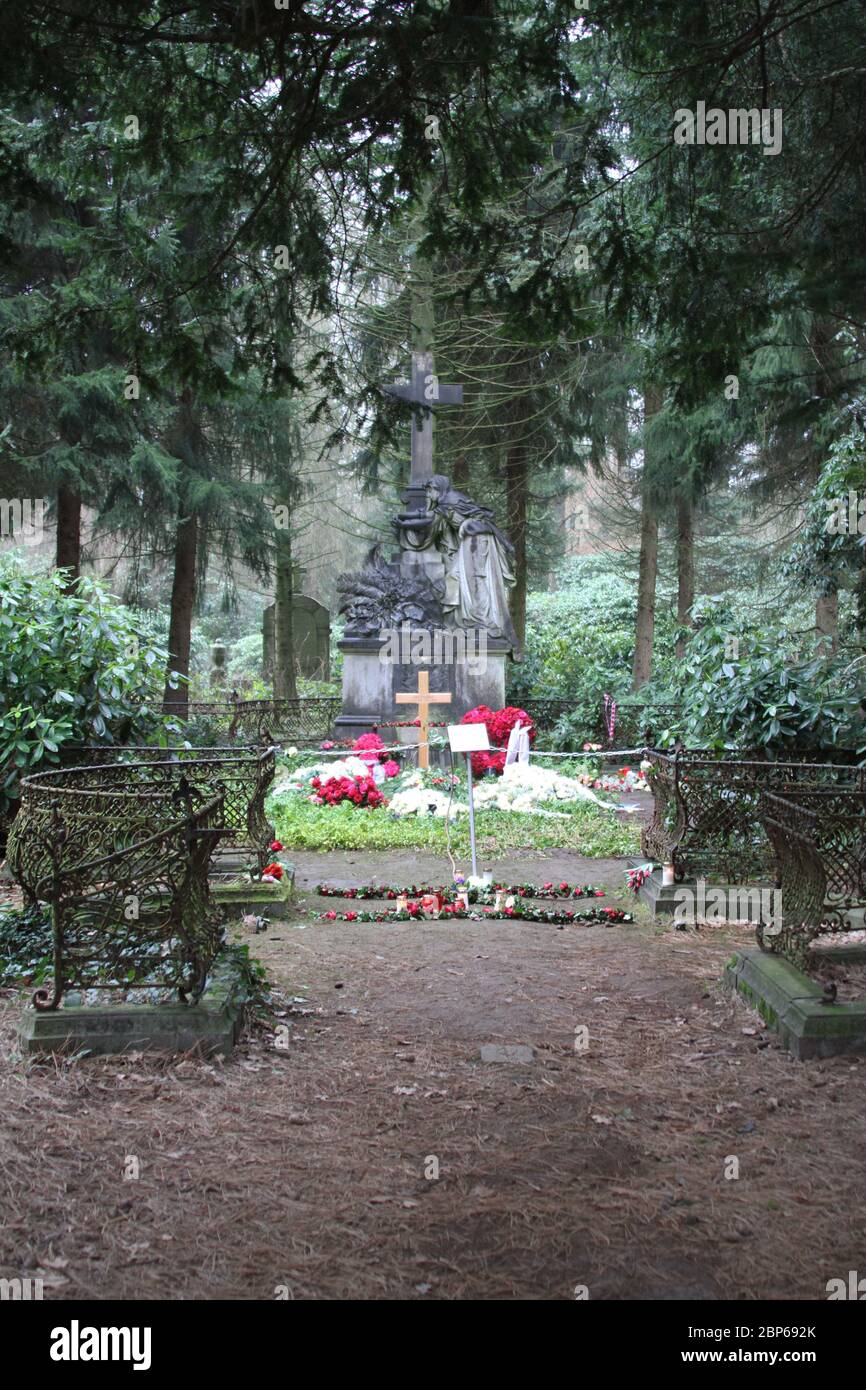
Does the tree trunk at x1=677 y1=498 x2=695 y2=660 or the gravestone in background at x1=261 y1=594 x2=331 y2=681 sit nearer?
the tree trunk at x1=677 y1=498 x2=695 y2=660

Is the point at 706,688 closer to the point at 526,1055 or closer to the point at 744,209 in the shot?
the point at 744,209

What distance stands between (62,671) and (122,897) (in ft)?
12.4

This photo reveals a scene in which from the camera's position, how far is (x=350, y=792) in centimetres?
1195

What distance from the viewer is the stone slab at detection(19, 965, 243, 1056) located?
439 cm

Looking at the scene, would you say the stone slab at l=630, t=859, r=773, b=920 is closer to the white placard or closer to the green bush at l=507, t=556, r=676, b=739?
the white placard

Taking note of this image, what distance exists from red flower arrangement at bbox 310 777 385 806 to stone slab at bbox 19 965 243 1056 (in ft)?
24.0

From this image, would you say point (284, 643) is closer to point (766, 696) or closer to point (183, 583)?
point (183, 583)

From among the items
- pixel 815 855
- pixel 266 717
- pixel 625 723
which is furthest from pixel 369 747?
pixel 815 855

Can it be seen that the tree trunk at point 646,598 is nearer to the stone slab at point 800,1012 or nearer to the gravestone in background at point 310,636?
the gravestone in background at point 310,636

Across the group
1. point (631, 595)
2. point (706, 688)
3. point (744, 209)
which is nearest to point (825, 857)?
point (706, 688)

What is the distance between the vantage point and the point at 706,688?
8633 millimetres

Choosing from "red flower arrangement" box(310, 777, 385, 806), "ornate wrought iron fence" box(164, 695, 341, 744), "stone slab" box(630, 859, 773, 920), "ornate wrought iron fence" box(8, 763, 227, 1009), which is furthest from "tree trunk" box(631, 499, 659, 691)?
"ornate wrought iron fence" box(8, 763, 227, 1009)

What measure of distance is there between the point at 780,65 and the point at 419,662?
1063 cm

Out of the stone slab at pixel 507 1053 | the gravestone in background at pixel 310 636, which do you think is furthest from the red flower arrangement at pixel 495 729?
the gravestone in background at pixel 310 636
